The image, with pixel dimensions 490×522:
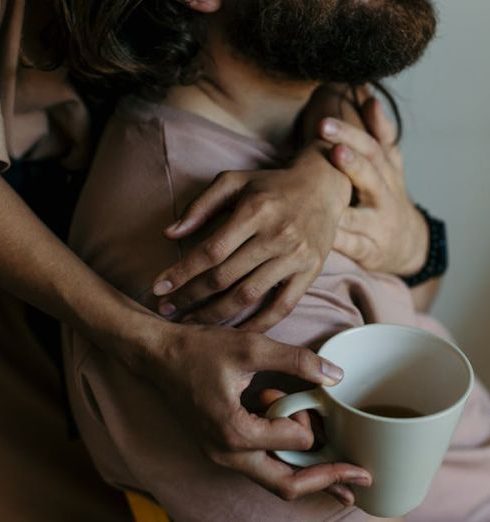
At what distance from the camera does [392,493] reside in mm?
612

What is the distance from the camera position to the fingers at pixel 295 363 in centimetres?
59

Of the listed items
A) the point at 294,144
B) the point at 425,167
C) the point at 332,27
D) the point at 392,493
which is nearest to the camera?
the point at 392,493

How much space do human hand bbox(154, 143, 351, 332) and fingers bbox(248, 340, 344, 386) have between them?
58 mm

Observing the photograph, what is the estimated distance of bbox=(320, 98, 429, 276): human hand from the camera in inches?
31.3

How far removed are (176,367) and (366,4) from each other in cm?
40

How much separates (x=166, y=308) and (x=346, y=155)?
0.24m

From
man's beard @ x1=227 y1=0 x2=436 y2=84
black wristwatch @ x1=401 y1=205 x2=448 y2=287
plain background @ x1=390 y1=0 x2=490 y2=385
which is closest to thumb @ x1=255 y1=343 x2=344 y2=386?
man's beard @ x1=227 y1=0 x2=436 y2=84

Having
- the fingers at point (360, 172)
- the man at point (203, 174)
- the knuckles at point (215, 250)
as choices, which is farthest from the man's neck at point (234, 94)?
the knuckles at point (215, 250)

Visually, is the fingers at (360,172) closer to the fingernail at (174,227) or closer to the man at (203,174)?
the man at (203,174)

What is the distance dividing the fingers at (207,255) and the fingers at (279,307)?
0.06 m

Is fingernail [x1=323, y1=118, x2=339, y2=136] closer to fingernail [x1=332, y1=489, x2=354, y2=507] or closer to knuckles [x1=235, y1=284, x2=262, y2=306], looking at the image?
knuckles [x1=235, y1=284, x2=262, y2=306]

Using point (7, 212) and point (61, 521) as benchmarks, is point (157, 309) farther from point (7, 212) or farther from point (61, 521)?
point (61, 521)

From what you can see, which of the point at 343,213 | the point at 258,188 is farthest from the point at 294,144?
the point at 258,188

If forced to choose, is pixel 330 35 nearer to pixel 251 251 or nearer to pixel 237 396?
pixel 251 251
